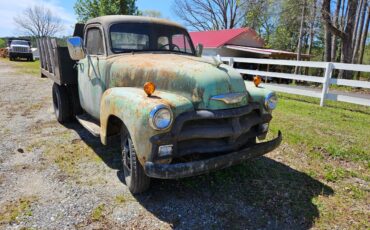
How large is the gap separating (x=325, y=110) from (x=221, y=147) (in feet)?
20.9

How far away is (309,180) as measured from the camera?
423 centimetres

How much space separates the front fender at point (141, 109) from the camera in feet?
10.2

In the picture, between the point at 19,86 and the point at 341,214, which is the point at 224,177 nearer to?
the point at 341,214

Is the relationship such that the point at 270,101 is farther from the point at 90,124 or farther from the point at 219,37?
the point at 219,37

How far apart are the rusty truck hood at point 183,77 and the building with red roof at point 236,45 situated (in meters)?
24.1

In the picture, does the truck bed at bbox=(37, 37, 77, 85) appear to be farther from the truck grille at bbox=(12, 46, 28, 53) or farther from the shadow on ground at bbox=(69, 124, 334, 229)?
the truck grille at bbox=(12, 46, 28, 53)

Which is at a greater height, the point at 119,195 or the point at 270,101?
the point at 270,101

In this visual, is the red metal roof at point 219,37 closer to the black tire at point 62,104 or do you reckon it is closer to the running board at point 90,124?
the black tire at point 62,104

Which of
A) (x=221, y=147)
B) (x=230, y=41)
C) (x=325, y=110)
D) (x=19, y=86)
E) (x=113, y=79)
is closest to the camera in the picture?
(x=221, y=147)

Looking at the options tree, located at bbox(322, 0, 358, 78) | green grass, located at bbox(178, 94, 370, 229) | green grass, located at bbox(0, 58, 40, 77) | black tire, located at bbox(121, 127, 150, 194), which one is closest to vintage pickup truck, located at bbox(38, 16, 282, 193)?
black tire, located at bbox(121, 127, 150, 194)

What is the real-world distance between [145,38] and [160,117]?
2245mm

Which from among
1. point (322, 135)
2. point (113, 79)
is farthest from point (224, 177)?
point (322, 135)

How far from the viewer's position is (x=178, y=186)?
393 cm

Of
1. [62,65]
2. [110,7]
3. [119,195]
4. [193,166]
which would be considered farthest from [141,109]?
[110,7]
